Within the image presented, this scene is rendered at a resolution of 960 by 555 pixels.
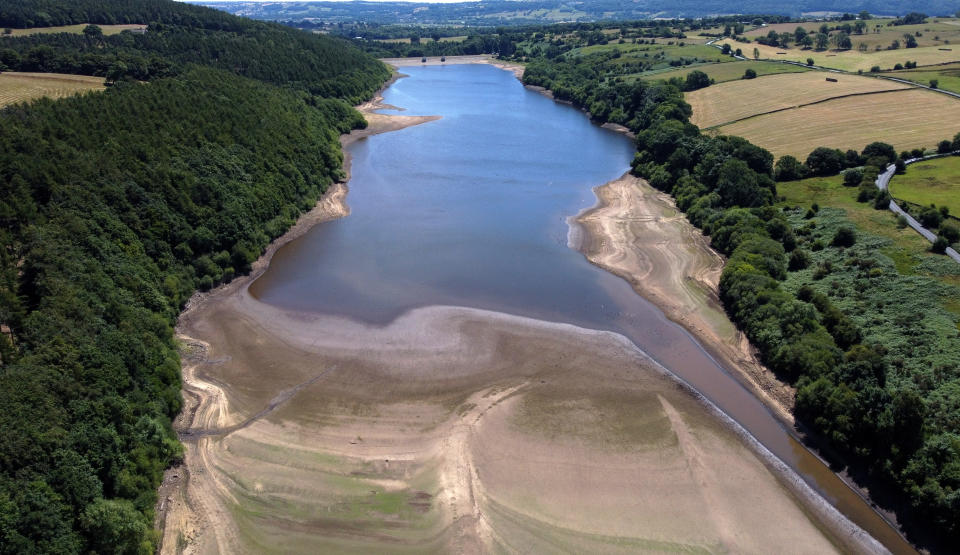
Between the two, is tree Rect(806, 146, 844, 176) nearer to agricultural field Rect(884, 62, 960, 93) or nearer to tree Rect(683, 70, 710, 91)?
agricultural field Rect(884, 62, 960, 93)

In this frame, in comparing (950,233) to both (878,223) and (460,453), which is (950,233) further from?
(460,453)

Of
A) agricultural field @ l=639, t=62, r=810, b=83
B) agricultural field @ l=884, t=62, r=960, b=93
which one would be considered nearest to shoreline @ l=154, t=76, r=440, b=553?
agricultural field @ l=639, t=62, r=810, b=83

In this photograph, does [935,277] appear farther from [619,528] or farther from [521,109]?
[521,109]

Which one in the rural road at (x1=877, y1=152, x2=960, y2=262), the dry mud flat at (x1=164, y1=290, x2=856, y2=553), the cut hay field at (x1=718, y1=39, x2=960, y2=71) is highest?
the cut hay field at (x1=718, y1=39, x2=960, y2=71)

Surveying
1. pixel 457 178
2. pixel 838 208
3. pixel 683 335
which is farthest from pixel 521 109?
pixel 683 335

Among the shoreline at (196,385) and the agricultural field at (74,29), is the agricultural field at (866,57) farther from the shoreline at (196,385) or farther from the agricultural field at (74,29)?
the agricultural field at (74,29)
